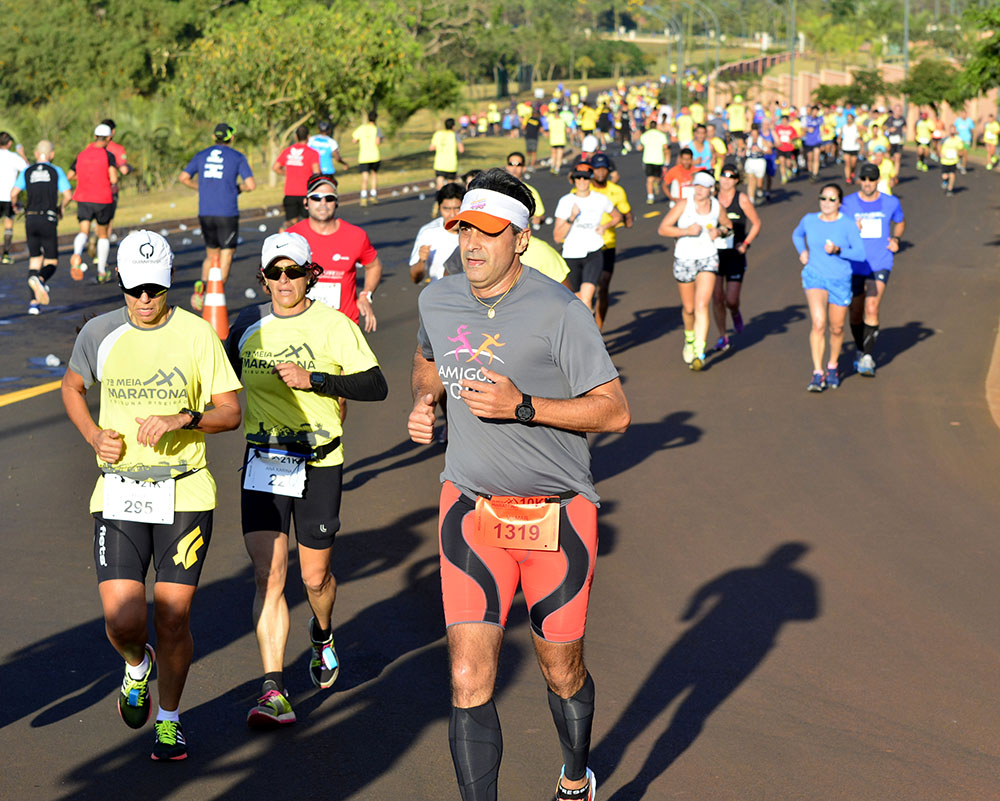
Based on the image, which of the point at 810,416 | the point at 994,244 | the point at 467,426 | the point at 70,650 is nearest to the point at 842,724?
the point at 467,426

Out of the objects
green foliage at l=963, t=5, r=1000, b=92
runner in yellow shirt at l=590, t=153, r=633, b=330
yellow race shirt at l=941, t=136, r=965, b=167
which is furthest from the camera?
yellow race shirt at l=941, t=136, r=965, b=167

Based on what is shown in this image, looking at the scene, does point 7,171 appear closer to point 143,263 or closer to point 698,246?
point 698,246

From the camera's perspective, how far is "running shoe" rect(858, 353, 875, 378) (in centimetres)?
1348

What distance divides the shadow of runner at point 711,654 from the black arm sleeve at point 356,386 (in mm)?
1642

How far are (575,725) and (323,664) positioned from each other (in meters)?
1.76

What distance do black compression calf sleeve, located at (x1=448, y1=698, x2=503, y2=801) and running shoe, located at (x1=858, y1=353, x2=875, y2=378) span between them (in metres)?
9.80

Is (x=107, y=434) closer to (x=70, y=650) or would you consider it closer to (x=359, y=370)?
(x=359, y=370)

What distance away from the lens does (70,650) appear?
21.1 ft

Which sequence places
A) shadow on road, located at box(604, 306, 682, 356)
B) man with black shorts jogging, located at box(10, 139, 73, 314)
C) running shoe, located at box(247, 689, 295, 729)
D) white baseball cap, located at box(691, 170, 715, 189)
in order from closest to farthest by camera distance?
running shoe, located at box(247, 689, 295, 729), white baseball cap, located at box(691, 170, 715, 189), shadow on road, located at box(604, 306, 682, 356), man with black shorts jogging, located at box(10, 139, 73, 314)

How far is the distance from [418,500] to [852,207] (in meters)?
6.30

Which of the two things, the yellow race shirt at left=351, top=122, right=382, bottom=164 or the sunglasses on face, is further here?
the yellow race shirt at left=351, top=122, right=382, bottom=164

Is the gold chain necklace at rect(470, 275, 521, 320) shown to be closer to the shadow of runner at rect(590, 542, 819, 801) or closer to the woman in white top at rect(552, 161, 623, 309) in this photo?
the shadow of runner at rect(590, 542, 819, 801)

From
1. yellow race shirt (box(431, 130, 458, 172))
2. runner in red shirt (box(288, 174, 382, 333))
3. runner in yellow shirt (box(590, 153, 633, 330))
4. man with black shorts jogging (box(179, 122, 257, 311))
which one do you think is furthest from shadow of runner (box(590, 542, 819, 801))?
yellow race shirt (box(431, 130, 458, 172))

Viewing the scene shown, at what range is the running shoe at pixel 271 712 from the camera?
18.1 ft
